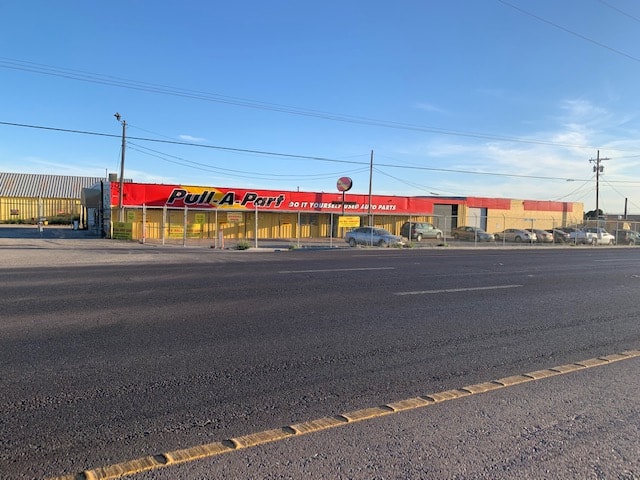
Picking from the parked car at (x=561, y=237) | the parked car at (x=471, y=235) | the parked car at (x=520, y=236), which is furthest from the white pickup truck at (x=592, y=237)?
the parked car at (x=471, y=235)

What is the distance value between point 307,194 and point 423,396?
124 feet

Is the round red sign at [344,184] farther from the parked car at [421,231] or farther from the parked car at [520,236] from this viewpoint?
the parked car at [520,236]

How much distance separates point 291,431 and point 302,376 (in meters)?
1.23

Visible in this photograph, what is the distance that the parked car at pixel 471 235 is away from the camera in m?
43.3

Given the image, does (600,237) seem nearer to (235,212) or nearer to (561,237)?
(561,237)

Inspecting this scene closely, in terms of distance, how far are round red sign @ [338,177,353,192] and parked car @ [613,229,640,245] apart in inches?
972

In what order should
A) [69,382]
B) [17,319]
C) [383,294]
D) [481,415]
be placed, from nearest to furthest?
[481,415], [69,382], [17,319], [383,294]

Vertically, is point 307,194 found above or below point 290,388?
above

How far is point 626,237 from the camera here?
45875 millimetres

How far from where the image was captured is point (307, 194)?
41875mm

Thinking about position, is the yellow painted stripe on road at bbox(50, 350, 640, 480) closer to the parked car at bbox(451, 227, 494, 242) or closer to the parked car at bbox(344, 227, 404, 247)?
the parked car at bbox(344, 227, 404, 247)

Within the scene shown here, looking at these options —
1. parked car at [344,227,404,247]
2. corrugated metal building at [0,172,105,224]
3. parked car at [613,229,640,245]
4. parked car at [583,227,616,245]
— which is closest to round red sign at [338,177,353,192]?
parked car at [344,227,404,247]

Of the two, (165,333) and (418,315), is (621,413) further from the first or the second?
(165,333)

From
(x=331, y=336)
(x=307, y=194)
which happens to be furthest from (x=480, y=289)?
(x=307, y=194)
